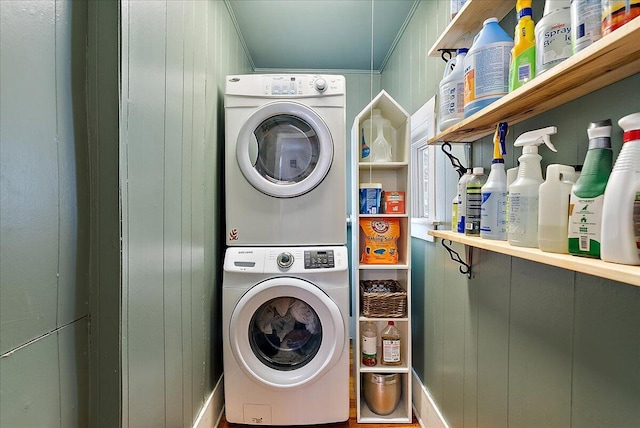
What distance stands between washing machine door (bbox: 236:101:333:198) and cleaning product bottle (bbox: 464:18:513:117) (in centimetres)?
99

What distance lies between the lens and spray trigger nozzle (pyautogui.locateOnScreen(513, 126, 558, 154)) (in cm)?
83

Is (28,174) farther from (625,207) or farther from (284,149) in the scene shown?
(284,149)

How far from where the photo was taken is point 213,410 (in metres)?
1.86

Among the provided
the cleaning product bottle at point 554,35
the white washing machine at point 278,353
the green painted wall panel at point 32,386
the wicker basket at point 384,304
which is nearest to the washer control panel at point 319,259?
the white washing machine at point 278,353

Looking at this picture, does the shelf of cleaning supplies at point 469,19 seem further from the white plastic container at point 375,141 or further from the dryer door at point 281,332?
the dryer door at point 281,332

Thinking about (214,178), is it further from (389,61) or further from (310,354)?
(389,61)

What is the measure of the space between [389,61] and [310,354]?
2225mm

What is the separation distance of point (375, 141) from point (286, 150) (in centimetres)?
51

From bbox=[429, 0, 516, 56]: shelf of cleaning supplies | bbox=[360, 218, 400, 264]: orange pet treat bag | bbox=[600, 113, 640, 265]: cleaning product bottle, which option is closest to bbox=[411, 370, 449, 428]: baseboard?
bbox=[360, 218, 400, 264]: orange pet treat bag

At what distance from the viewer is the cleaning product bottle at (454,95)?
1152mm

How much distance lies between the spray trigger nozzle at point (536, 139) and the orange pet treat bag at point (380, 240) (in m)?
1.16

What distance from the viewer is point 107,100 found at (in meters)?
0.91

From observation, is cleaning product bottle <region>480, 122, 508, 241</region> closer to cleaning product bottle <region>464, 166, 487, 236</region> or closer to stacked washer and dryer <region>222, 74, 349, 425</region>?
cleaning product bottle <region>464, 166, 487, 236</region>

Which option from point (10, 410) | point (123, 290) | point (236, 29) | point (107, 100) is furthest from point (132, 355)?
point (236, 29)
